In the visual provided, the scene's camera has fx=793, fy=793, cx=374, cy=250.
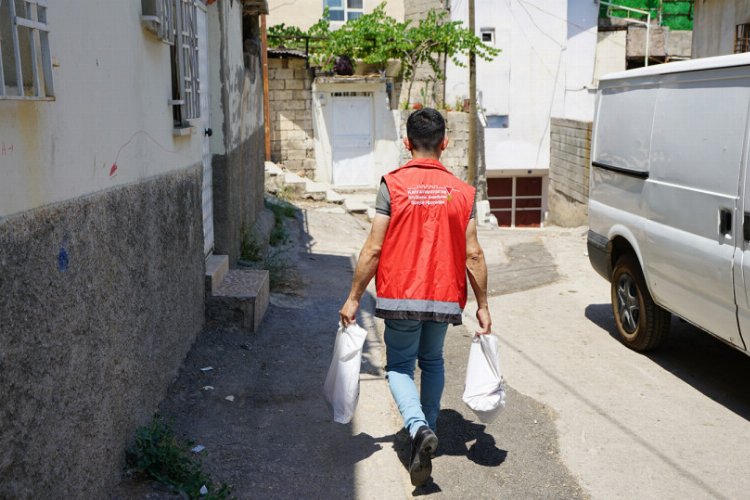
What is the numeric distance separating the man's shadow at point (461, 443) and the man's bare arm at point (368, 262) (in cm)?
88

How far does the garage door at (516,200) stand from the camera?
26.6 meters

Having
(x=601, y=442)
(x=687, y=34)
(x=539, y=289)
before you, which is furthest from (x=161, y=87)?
(x=687, y=34)

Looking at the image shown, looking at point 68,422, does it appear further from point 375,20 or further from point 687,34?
point 687,34

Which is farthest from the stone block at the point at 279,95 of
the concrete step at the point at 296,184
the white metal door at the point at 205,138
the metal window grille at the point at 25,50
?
the metal window grille at the point at 25,50

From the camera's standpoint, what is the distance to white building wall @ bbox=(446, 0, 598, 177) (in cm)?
A: 2547

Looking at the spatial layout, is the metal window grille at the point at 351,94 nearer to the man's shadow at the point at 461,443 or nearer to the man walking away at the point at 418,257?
the man's shadow at the point at 461,443

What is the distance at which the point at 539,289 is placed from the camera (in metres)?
9.08

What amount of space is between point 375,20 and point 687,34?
11751mm

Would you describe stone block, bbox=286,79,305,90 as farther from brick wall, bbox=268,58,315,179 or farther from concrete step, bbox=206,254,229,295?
concrete step, bbox=206,254,229,295

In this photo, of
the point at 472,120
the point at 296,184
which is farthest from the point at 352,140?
the point at 296,184

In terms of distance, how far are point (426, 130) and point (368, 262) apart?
771 millimetres

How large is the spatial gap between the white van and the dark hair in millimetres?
1951

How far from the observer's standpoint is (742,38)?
15.7 m

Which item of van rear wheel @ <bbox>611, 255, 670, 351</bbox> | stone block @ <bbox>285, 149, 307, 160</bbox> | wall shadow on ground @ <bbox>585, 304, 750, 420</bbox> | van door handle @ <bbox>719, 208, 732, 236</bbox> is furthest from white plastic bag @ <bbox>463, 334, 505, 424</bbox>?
stone block @ <bbox>285, 149, 307, 160</bbox>
